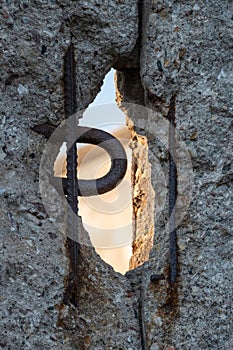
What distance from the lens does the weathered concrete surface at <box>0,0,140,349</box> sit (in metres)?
1.47

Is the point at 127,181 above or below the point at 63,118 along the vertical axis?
below

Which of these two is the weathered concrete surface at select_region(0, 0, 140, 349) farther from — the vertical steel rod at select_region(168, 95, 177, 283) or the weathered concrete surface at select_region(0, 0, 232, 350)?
the vertical steel rod at select_region(168, 95, 177, 283)

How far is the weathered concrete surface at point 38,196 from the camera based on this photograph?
147cm

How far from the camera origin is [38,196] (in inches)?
59.7

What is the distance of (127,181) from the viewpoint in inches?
81.3

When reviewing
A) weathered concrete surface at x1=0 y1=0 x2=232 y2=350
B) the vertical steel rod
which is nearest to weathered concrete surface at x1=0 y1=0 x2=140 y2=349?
weathered concrete surface at x1=0 y1=0 x2=232 y2=350

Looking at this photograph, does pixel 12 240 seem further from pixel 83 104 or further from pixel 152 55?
pixel 152 55

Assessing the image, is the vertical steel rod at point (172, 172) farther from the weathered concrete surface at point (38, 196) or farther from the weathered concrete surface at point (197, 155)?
the weathered concrete surface at point (38, 196)

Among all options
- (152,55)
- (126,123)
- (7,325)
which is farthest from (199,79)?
(7,325)

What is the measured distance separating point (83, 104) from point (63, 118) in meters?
0.06

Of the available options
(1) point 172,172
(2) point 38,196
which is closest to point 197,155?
(1) point 172,172

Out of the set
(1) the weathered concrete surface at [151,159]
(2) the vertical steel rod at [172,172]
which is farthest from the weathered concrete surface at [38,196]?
(2) the vertical steel rod at [172,172]

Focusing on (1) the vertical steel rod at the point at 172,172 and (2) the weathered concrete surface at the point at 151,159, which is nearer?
(2) the weathered concrete surface at the point at 151,159

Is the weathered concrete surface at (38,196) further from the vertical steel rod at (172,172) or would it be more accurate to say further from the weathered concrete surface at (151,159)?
the vertical steel rod at (172,172)
